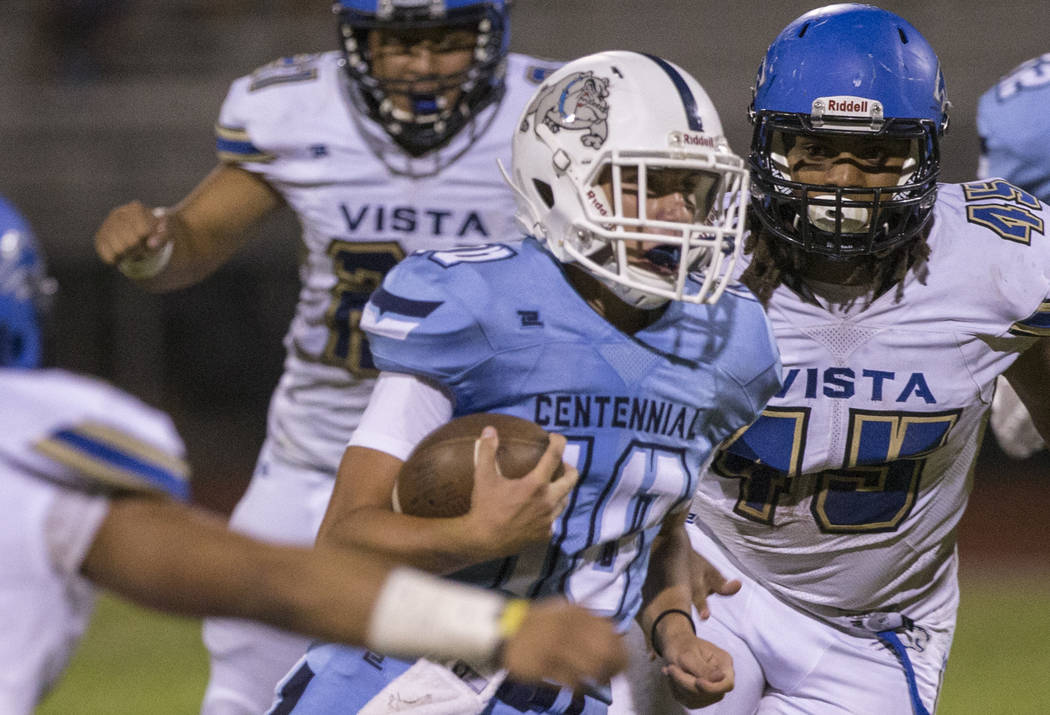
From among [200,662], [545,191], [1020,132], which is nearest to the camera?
[545,191]

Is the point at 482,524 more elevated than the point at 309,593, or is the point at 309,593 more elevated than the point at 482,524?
the point at 309,593

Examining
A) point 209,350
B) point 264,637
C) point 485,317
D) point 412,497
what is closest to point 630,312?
point 485,317

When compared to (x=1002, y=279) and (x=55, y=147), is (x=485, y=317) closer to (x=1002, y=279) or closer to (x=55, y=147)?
(x=1002, y=279)

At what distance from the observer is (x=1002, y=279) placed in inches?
102

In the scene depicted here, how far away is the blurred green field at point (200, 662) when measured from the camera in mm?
4652

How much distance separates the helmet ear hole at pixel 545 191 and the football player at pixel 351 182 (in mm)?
1101

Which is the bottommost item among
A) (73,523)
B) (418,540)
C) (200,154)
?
(200,154)

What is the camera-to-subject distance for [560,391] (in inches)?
84.3

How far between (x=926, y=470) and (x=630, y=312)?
757mm

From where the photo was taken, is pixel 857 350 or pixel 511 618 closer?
pixel 511 618

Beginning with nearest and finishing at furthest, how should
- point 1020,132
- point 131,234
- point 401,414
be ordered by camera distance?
point 401,414, point 131,234, point 1020,132

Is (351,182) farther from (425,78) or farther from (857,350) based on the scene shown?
(857,350)

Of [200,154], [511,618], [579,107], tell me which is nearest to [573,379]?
[579,107]

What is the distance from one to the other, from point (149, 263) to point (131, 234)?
126 mm
